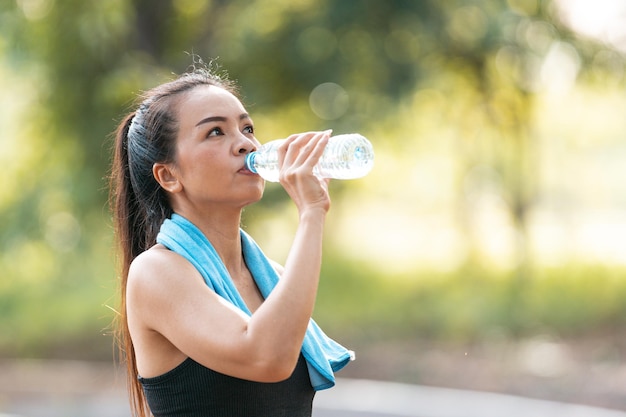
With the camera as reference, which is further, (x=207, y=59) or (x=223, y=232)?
(x=207, y=59)

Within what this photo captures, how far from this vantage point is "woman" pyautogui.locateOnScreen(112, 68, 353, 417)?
6.02ft

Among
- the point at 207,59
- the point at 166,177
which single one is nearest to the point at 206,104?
the point at 166,177

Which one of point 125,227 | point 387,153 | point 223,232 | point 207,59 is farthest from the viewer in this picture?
point 387,153

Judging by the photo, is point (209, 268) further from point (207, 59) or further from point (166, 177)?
point (207, 59)

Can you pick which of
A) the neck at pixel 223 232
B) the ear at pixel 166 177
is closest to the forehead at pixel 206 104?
the ear at pixel 166 177

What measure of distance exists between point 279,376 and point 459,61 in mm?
10268

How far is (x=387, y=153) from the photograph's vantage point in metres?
13.4

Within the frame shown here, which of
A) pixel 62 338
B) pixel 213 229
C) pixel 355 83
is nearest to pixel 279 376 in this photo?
pixel 213 229

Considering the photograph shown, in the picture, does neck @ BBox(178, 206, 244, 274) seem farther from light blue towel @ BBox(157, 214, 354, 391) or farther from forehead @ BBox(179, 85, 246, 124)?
forehead @ BBox(179, 85, 246, 124)

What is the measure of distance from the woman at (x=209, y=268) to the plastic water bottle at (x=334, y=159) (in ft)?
Result: 0.10

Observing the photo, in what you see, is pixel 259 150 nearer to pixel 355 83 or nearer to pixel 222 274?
pixel 222 274

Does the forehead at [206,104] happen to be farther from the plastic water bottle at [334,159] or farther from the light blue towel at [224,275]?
the light blue towel at [224,275]

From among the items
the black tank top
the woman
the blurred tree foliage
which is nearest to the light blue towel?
the woman

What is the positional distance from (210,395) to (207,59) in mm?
8438
